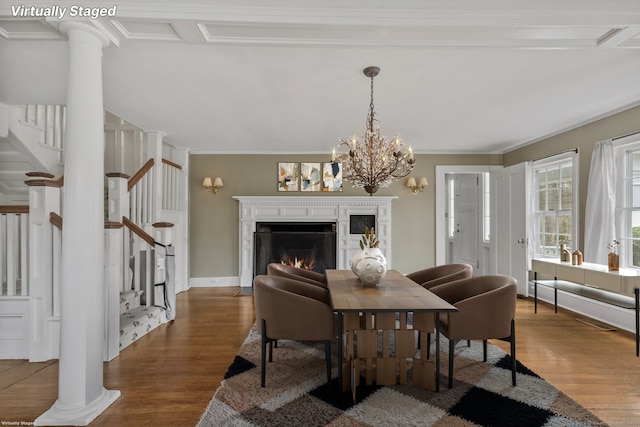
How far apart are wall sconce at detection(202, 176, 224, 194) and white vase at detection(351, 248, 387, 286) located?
382cm

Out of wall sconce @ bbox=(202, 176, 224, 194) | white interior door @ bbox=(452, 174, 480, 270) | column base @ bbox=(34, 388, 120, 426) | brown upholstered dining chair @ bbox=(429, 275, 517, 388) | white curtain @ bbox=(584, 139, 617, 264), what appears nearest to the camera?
column base @ bbox=(34, 388, 120, 426)

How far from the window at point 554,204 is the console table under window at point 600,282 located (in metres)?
0.66

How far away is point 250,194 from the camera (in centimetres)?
605

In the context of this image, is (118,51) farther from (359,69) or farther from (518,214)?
(518,214)

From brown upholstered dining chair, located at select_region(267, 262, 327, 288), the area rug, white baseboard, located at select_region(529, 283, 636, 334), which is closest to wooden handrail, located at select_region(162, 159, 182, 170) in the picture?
brown upholstered dining chair, located at select_region(267, 262, 327, 288)

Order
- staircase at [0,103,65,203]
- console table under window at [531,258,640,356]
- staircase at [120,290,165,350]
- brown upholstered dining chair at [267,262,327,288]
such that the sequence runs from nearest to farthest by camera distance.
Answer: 1. console table under window at [531,258,640,356]
2. staircase at [120,290,165,350]
3. brown upholstered dining chair at [267,262,327,288]
4. staircase at [0,103,65,203]

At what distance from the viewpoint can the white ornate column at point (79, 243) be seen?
77.9 inches

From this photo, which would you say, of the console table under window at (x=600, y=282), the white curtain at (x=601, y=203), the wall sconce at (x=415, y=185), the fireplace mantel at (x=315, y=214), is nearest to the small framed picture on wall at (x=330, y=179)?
the fireplace mantel at (x=315, y=214)

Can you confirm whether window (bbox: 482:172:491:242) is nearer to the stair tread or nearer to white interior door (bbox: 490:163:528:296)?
white interior door (bbox: 490:163:528:296)

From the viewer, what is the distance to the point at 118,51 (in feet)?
8.14

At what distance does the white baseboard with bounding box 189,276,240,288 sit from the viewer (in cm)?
596

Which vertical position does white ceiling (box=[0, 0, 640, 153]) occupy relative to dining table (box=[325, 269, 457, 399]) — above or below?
above

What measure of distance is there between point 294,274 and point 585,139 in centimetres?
408
